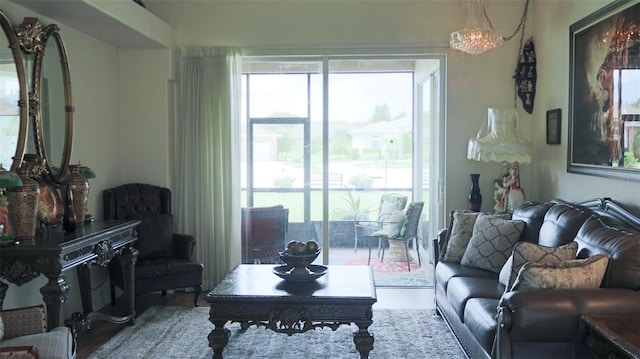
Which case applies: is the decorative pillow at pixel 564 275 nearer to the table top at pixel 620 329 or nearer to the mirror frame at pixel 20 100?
the table top at pixel 620 329

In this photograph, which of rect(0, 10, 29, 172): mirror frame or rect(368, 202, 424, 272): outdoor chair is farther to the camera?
rect(368, 202, 424, 272): outdoor chair

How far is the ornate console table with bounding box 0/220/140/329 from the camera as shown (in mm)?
3242

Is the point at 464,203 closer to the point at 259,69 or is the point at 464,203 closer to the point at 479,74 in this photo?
the point at 479,74

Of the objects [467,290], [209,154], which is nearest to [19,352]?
[467,290]

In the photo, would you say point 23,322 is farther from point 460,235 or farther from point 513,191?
point 513,191

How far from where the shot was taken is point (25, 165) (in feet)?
12.5

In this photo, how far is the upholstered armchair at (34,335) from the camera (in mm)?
2635

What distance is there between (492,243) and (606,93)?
4.32ft

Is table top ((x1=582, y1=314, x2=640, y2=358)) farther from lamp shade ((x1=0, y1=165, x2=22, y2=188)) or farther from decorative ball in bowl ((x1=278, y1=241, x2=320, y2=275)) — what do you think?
lamp shade ((x1=0, y1=165, x2=22, y2=188))

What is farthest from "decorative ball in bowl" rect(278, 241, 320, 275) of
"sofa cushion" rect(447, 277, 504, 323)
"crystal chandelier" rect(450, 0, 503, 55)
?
"crystal chandelier" rect(450, 0, 503, 55)

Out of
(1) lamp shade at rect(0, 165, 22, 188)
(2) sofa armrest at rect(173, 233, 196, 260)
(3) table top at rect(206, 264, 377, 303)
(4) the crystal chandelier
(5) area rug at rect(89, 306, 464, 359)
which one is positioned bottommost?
(5) area rug at rect(89, 306, 464, 359)

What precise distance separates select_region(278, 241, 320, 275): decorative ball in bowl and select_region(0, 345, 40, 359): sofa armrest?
1.67m

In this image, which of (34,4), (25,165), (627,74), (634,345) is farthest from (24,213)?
(627,74)

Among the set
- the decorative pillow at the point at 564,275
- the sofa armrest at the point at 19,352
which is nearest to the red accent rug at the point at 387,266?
the decorative pillow at the point at 564,275
